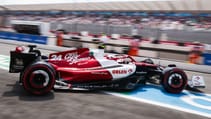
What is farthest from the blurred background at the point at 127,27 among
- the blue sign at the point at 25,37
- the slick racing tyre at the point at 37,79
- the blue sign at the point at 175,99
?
the slick racing tyre at the point at 37,79

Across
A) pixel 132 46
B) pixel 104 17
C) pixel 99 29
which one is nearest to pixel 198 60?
pixel 132 46

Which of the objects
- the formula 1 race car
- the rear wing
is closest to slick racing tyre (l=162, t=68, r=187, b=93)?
the formula 1 race car

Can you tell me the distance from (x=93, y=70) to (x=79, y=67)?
0.40m

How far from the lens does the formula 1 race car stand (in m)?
6.77

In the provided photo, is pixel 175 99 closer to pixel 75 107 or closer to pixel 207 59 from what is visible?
pixel 75 107

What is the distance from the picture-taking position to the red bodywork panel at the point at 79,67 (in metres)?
6.97

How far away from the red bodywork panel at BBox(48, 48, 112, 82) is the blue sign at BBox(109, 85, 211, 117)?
0.74 m

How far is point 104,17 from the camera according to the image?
59000mm

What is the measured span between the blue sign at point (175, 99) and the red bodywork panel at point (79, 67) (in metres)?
0.74

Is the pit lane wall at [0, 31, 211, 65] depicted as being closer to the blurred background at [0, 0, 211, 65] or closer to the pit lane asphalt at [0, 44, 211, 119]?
the blurred background at [0, 0, 211, 65]

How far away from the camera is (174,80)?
7.38m

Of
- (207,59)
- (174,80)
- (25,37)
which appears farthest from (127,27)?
(174,80)

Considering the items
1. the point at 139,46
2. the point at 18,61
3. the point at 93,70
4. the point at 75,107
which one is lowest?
the point at 75,107

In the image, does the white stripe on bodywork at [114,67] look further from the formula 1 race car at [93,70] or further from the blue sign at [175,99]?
the blue sign at [175,99]
